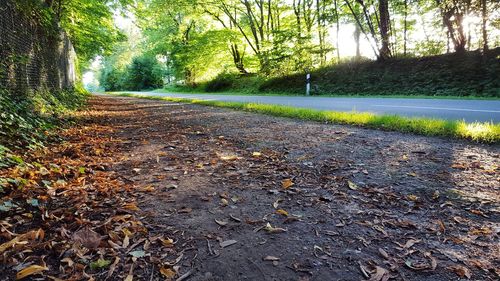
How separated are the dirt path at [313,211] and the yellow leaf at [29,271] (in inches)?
10.7

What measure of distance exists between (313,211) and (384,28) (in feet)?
54.4

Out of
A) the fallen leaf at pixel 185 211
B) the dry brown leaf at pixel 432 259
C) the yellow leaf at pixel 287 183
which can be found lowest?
the dry brown leaf at pixel 432 259

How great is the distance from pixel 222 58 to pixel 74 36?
44.6 ft

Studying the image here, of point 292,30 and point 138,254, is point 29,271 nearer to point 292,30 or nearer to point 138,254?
point 138,254

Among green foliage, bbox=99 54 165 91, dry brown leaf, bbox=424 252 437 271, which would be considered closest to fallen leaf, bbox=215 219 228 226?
A: dry brown leaf, bbox=424 252 437 271

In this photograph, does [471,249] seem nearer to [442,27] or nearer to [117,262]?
[117,262]

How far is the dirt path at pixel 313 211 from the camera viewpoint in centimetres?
163

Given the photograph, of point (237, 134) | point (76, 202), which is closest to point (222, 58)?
point (237, 134)

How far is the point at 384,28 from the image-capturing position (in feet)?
52.2

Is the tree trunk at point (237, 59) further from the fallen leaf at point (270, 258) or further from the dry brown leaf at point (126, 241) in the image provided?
the fallen leaf at point (270, 258)

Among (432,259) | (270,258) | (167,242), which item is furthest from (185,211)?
(432,259)

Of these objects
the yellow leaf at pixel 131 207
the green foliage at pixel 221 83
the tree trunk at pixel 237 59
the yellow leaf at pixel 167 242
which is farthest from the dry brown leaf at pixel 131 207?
the tree trunk at pixel 237 59

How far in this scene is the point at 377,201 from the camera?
243 centimetres

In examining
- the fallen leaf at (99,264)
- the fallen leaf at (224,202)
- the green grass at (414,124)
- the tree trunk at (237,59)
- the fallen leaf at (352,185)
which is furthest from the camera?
the tree trunk at (237,59)
